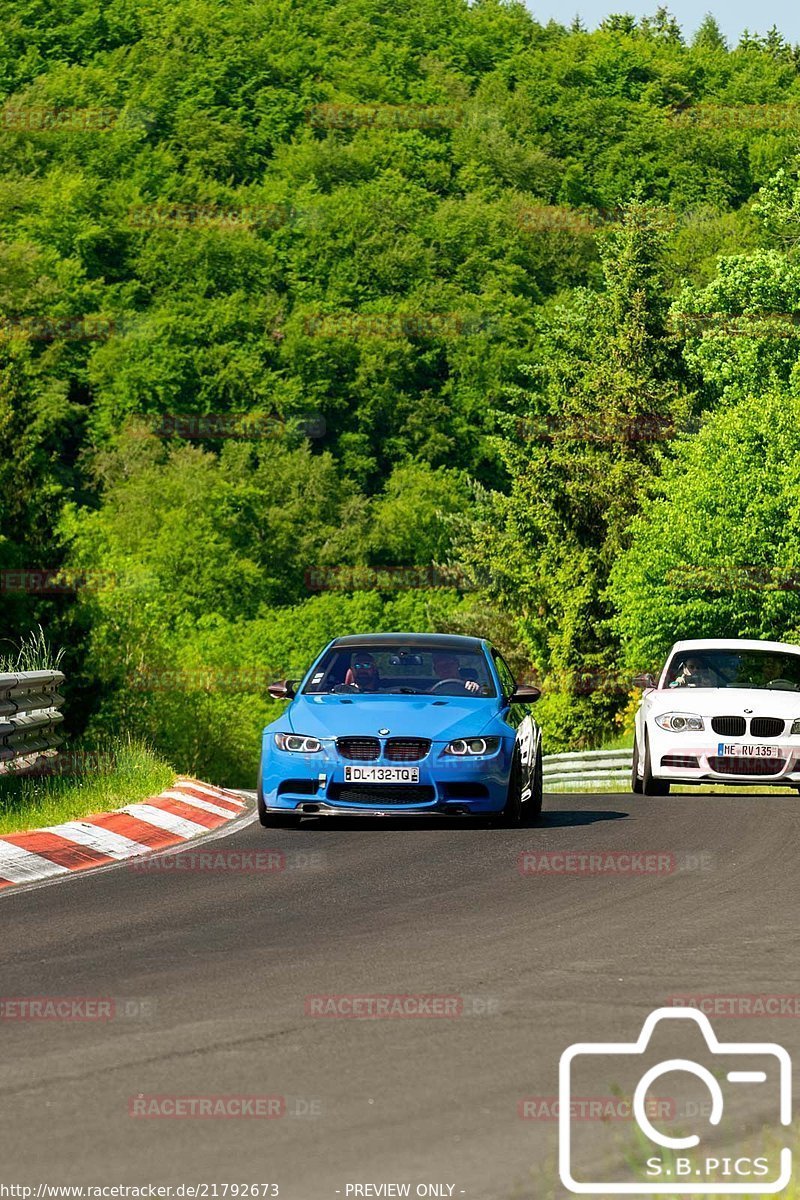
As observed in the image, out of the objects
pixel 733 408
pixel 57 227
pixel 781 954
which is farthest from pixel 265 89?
pixel 781 954

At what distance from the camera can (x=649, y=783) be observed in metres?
20.9

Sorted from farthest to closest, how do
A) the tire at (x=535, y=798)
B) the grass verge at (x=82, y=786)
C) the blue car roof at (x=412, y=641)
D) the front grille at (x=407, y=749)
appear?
the blue car roof at (x=412, y=641), the tire at (x=535, y=798), the front grille at (x=407, y=749), the grass verge at (x=82, y=786)

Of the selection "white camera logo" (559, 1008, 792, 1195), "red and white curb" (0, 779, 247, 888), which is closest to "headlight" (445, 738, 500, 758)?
"red and white curb" (0, 779, 247, 888)

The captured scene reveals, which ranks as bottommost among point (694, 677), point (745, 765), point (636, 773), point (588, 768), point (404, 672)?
point (588, 768)

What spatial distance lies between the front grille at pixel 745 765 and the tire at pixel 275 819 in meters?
5.80

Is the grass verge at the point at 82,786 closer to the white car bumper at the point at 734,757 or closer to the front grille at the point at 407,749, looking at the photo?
the front grille at the point at 407,749

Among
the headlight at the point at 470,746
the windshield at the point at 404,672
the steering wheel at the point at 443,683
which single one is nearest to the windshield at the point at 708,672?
the windshield at the point at 404,672

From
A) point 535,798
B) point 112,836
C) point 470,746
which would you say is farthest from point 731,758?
point 112,836

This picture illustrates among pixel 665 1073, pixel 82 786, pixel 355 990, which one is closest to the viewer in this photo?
pixel 665 1073

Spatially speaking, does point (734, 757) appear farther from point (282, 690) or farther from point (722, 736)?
point (282, 690)

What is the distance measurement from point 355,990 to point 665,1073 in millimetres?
1823

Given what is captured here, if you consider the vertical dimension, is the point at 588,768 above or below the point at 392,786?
below

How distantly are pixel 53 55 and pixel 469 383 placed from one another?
59.4 meters

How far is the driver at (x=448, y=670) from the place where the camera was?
16156 mm
